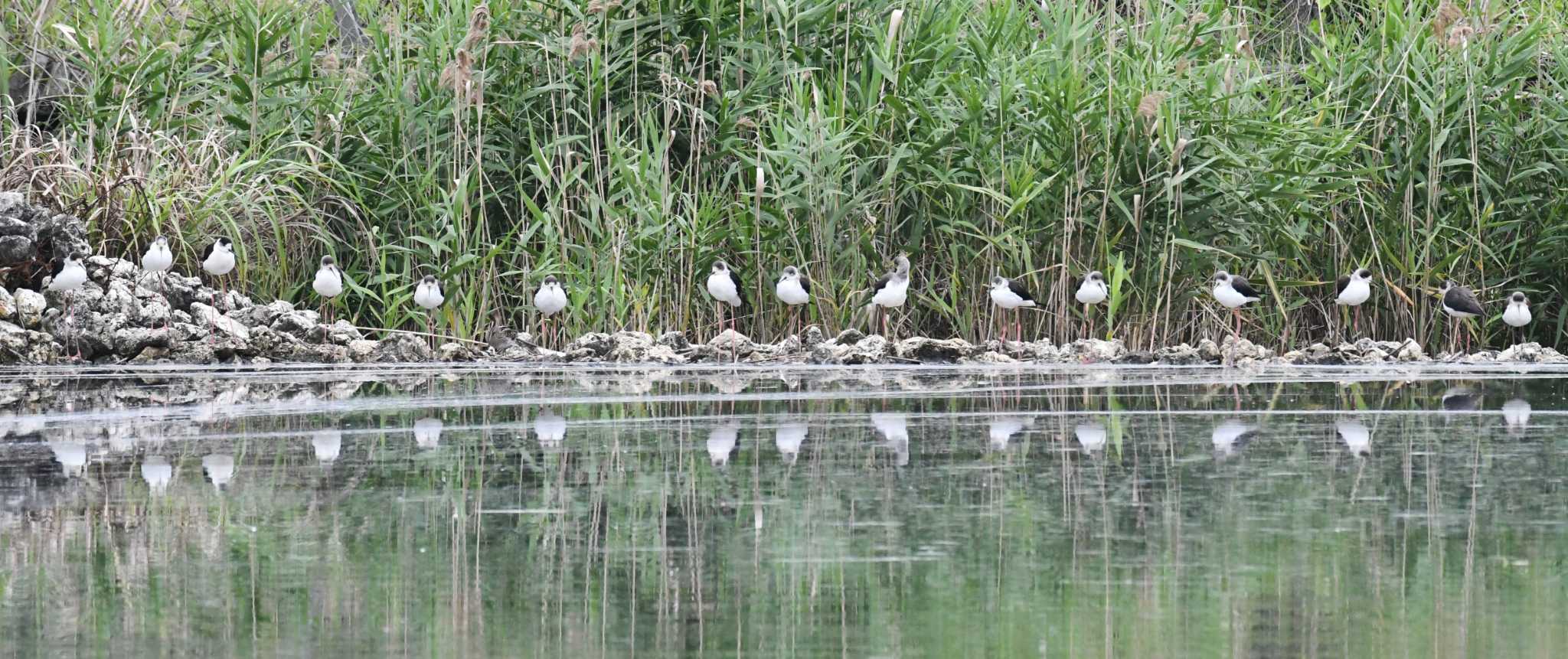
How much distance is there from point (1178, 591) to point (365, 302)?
8.29 m

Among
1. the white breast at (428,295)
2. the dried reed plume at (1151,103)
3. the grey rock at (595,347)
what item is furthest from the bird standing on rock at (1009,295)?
the white breast at (428,295)

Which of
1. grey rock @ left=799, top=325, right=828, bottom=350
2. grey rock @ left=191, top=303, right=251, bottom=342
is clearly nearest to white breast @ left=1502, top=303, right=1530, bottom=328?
grey rock @ left=799, top=325, right=828, bottom=350

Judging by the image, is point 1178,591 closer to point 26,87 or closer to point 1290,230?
point 1290,230

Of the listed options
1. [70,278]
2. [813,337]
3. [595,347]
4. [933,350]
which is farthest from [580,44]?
[70,278]

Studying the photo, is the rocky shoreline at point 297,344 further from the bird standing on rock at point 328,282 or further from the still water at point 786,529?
the still water at point 786,529

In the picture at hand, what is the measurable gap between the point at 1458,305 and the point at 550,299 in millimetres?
4915

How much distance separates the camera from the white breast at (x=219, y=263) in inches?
389

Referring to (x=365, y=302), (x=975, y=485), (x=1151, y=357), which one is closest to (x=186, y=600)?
(x=975, y=485)

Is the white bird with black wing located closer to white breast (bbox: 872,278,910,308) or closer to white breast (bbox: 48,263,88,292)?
white breast (bbox: 872,278,910,308)

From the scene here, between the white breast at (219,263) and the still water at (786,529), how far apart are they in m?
2.94

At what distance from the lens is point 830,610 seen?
3129 mm

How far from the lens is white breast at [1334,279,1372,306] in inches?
398

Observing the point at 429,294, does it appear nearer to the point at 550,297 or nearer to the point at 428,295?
the point at 428,295

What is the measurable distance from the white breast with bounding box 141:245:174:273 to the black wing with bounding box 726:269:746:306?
2895mm
